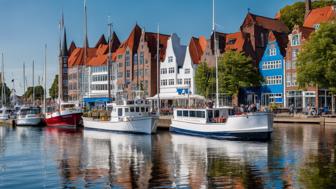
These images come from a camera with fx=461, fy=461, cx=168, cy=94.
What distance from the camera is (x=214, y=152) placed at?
34406 millimetres

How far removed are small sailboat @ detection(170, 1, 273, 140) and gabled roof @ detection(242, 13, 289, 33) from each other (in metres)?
47.9

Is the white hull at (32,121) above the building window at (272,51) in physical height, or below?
below

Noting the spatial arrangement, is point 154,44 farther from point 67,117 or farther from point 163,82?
point 67,117

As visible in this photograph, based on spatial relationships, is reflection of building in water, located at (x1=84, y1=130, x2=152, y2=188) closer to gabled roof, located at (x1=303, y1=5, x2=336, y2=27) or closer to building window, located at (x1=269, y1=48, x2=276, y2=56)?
building window, located at (x1=269, y1=48, x2=276, y2=56)

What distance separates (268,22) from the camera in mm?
97438

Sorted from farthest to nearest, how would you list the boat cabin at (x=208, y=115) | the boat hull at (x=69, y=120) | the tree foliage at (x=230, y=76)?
1. the tree foliage at (x=230, y=76)
2. the boat hull at (x=69, y=120)
3. the boat cabin at (x=208, y=115)

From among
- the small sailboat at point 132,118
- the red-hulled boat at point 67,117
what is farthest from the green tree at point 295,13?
the small sailboat at point 132,118

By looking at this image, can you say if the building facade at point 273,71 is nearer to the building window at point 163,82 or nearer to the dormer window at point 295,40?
the dormer window at point 295,40

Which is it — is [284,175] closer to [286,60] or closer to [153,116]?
[153,116]

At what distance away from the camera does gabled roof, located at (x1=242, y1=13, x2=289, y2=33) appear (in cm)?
9500

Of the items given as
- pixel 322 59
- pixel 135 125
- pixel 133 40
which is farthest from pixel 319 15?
pixel 135 125

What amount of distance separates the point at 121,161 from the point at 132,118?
22.9 meters

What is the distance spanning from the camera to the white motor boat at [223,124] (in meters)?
41.6

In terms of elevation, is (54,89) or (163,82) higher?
(54,89)
